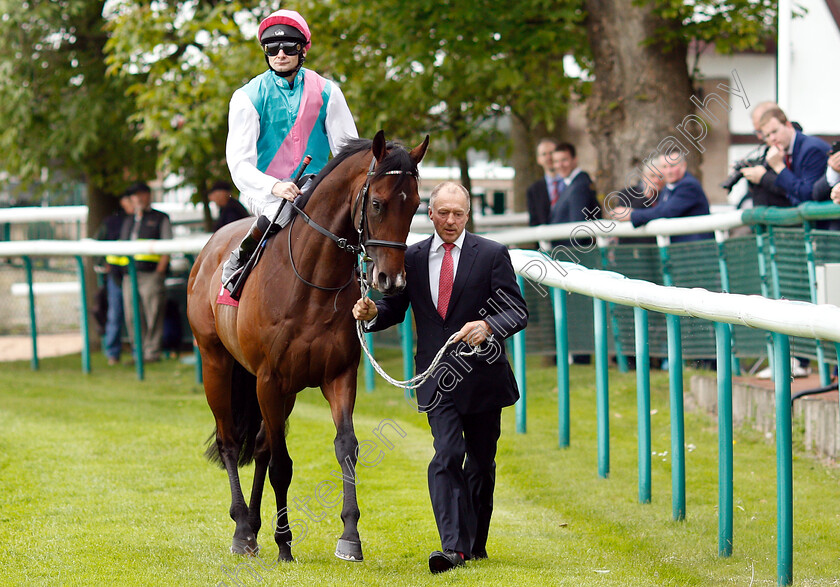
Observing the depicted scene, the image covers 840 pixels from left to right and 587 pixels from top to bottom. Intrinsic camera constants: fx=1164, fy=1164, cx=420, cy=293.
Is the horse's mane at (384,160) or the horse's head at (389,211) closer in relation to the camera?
the horse's head at (389,211)

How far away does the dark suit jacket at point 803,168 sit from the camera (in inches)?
309

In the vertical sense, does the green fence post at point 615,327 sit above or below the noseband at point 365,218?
below

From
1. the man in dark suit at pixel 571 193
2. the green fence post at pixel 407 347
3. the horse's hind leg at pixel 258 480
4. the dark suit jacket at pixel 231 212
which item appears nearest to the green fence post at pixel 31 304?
the dark suit jacket at pixel 231 212

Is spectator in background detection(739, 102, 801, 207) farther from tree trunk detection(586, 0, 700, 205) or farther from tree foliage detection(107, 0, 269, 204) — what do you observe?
tree foliage detection(107, 0, 269, 204)

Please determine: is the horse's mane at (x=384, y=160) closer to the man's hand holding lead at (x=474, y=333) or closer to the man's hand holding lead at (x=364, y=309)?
the man's hand holding lead at (x=364, y=309)

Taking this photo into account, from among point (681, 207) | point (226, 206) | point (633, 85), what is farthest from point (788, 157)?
point (226, 206)

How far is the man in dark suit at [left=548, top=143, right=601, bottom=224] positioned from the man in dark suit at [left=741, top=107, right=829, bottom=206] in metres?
2.21

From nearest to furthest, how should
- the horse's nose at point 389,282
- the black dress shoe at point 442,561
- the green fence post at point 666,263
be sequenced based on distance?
the horse's nose at point 389,282 → the black dress shoe at point 442,561 → the green fence post at point 666,263

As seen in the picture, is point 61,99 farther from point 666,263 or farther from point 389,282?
point 389,282

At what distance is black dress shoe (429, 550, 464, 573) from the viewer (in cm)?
461

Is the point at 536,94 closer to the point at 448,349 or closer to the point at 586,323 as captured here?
the point at 586,323

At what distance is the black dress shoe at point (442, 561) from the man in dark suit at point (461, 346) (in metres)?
0.09

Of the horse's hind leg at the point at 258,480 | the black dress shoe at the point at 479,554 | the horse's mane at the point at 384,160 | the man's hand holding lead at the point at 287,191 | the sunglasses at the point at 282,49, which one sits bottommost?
the black dress shoe at the point at 479,554

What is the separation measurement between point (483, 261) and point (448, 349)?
0.40 metres
